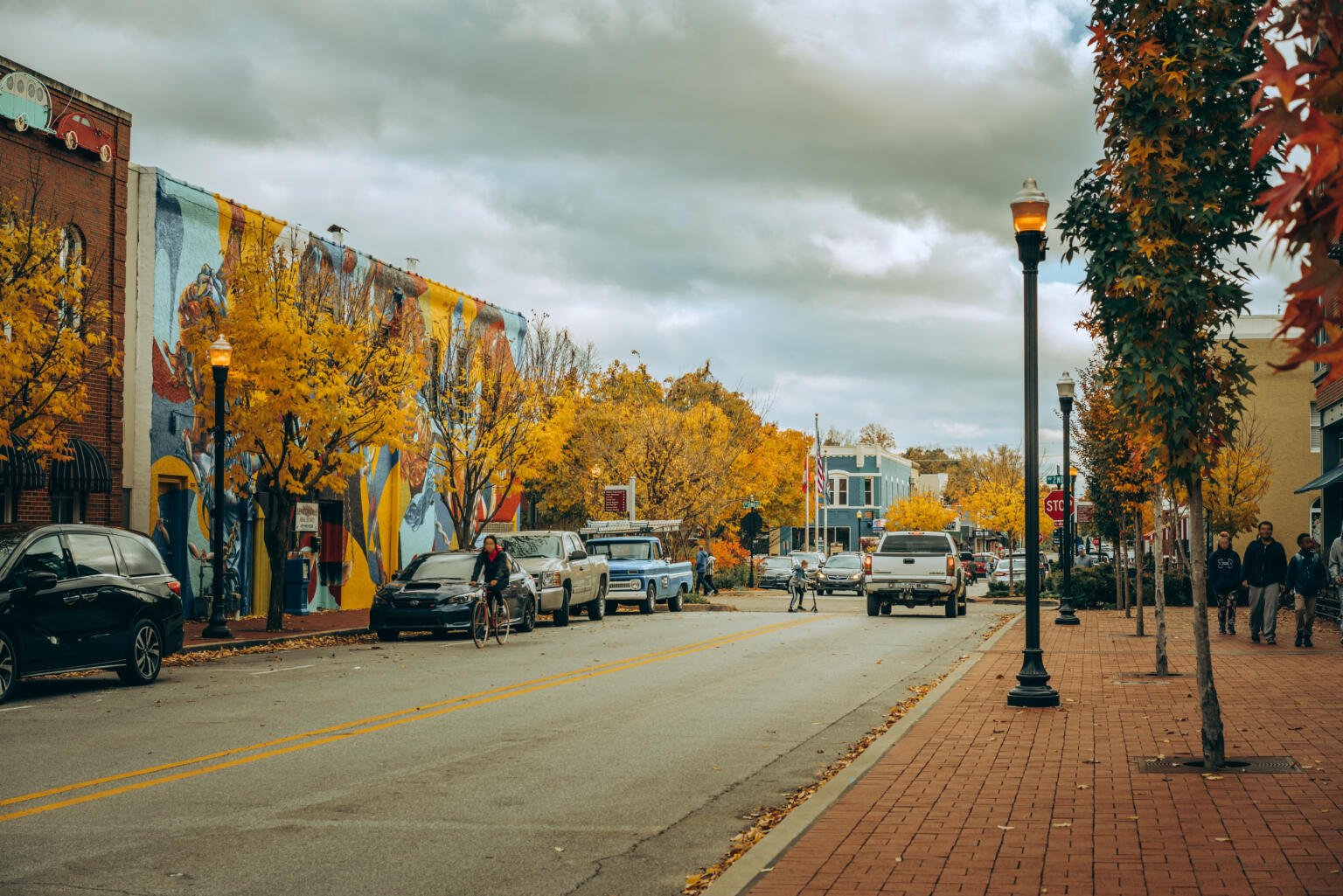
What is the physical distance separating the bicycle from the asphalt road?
2.47 meters

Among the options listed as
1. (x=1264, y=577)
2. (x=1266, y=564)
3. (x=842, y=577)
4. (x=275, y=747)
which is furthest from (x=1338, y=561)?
(x=842, y=577)

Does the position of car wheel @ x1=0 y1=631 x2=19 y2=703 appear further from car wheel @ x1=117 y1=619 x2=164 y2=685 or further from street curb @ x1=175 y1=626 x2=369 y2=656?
street curb @ x1=175 y1=626 x2=369 y2=656

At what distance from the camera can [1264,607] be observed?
22.4 metres

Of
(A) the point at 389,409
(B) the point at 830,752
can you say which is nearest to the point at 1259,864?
(B) the point at 830,752

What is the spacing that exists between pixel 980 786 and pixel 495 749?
4010 mm

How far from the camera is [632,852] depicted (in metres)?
7.70

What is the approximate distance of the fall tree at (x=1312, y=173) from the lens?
2.95m

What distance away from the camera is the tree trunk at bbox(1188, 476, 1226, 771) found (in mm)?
9633

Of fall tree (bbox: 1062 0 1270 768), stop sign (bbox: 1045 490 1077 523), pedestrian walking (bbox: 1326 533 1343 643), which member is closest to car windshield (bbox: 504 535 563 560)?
stop sign (bbox: 1045 490 1077 523)

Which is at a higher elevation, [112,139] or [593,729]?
[112,139]

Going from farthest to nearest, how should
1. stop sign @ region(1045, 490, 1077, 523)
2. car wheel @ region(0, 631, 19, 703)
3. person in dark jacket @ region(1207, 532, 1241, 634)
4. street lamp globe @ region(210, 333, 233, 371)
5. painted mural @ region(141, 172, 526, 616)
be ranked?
stop sign @ region(1045, 490, 1077, 523) → painted mural @ region(141, 172, 526, 616) → person in dark jacket @ region(1207, 532, 1241, 634) → street lamp globe @ region(210, 333, 233, 371) → car wheel @ region(0, 631, 19, 703)

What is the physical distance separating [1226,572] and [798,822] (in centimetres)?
1834

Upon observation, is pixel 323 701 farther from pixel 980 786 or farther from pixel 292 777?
pixel 980 786

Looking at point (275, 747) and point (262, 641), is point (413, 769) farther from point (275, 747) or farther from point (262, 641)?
point (262, 641)
